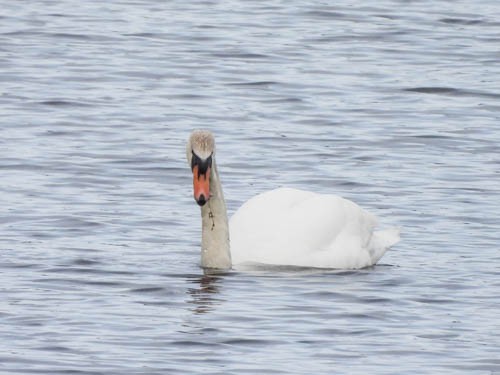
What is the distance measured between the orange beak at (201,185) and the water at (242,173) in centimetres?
56

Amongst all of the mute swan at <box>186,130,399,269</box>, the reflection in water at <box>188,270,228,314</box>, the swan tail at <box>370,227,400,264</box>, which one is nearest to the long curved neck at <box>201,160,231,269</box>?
the mute swan at <box>186,130,399,269</box>

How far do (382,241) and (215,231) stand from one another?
1.23 meters

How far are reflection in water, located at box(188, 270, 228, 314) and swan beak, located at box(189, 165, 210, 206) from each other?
53 centimetres

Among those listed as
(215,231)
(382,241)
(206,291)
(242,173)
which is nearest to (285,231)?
(215,231)

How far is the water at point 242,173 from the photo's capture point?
36.7 feet

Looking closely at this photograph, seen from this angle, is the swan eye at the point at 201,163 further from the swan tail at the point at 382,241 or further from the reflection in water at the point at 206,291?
the swan tail at the point at 382,241

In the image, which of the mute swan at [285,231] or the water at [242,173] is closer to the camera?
the water at [242,173]

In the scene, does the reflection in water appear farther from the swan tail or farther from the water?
the swan tail

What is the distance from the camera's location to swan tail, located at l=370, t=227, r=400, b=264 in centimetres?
1402

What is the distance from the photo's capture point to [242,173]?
17.0m

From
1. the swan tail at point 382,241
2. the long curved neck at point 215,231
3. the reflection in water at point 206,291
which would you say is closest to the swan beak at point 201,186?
the long curved neck at point 215,231

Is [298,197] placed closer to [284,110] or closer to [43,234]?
[43,234]

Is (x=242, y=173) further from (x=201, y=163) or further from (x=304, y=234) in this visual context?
(x=201, y=163)

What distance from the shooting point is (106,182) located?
16453 mm
